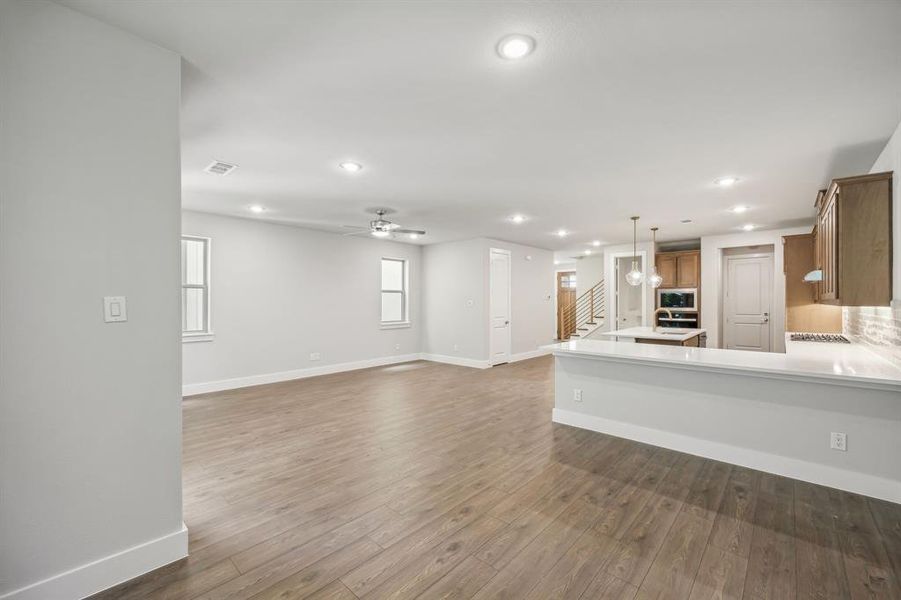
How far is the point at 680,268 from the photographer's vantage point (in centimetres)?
802

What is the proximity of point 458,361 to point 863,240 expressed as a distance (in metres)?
6.15

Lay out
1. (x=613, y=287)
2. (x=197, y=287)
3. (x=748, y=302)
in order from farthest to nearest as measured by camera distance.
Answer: (x=613, y=287), (x=748, y=302), (x=197, y=287)

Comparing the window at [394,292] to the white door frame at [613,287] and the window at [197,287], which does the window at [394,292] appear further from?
the white door frame at [613,287]

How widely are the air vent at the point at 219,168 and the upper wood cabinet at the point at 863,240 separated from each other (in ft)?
17.2

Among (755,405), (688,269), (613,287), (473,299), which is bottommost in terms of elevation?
(755,405)

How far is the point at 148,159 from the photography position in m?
1.96

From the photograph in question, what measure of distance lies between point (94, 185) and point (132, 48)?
2.42 ft

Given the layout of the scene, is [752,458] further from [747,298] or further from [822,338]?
[747,298]

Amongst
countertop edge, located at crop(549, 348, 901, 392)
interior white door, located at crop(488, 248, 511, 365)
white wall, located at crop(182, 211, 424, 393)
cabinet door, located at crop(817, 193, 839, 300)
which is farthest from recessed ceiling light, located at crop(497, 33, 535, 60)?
interior white door, located at crop(488, 248, 511, 365)

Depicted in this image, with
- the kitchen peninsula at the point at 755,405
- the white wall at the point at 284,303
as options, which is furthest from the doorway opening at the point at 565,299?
the kitchen peninsula at the point at 755,405

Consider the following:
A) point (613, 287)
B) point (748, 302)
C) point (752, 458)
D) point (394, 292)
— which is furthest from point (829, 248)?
point (394, 292)

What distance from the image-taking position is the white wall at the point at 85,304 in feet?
5.35

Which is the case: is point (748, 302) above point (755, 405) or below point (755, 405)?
above

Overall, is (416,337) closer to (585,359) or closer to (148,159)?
(585,359)
